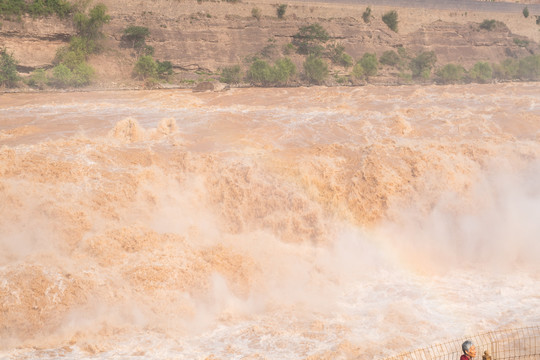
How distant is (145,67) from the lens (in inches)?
855

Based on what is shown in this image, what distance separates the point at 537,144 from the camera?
38.4ft

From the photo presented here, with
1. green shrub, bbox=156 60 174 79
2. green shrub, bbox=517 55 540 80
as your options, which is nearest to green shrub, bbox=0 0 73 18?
green shrub, bbox=156 60 174 79

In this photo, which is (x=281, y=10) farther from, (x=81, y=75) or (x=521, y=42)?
(x=521, y=42)

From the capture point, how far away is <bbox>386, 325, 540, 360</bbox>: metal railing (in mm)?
6191

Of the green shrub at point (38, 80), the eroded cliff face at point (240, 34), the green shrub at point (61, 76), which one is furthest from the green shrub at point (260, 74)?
the green shrub at point (38, 80)

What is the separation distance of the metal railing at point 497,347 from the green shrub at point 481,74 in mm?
20637

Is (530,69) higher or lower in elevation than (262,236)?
higher

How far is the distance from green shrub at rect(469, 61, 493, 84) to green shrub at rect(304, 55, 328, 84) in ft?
24.9

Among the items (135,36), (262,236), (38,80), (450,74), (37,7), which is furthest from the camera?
(450,74)

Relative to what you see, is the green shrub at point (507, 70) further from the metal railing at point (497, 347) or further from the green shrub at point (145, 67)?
the metal railing at point (497, 347)

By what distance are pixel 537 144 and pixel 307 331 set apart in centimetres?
771

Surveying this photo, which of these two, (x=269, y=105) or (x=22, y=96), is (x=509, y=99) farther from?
(x=22, y=96)

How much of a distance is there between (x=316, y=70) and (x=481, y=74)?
849cm

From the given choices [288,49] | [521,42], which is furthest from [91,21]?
[521,42]
